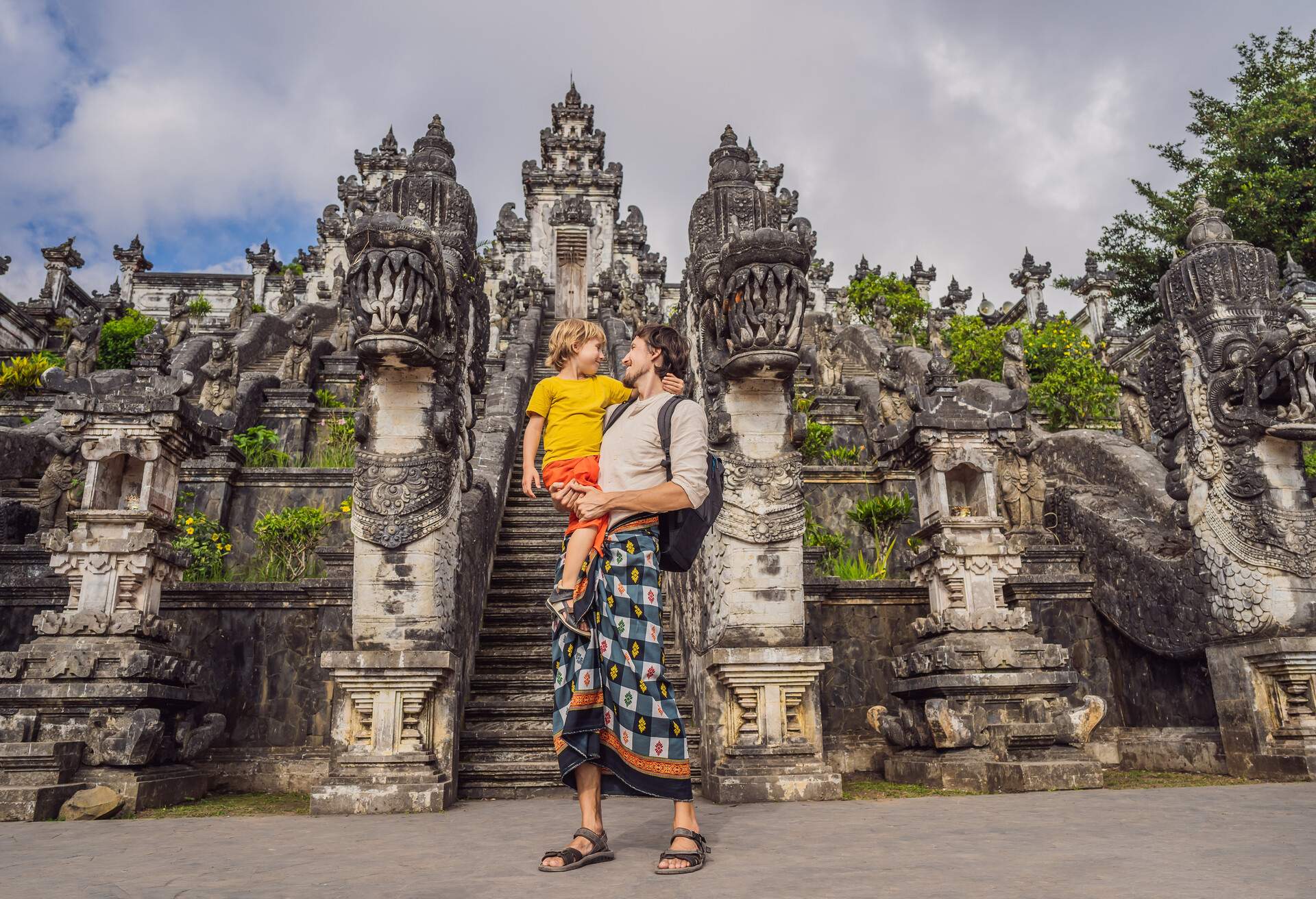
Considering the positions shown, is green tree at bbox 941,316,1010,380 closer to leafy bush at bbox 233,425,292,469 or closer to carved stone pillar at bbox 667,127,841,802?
leafy bush at bbox 233,425,292,469

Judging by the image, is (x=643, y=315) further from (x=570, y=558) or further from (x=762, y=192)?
(x=570, y=558)

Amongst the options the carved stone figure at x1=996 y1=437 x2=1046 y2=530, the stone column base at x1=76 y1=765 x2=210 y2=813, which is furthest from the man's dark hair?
the carved stone figure at x1=996 y1=437 x2=1046 y2=530

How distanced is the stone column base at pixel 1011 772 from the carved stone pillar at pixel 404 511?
301 cm

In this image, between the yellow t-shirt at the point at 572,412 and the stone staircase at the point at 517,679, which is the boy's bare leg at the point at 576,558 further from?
the stone staircase at the point at 517,679

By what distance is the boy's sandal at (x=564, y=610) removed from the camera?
10.6 ft

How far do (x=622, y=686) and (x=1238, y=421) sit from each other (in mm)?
5222

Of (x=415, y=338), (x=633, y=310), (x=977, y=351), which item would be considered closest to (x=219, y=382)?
(x=415, y=338)

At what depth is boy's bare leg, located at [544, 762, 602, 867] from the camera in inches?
118

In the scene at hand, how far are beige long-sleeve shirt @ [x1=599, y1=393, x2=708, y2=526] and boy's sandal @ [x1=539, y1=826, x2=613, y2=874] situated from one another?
3.67 ft

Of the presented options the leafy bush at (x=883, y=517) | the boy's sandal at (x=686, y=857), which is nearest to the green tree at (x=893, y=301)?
the leafy bush at (x=883, y=517)

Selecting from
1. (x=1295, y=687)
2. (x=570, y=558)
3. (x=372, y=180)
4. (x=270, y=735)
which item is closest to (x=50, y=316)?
(x=372, y=180)

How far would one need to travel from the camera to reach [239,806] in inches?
207

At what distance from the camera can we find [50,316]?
24984 millimetres

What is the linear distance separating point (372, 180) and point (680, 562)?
34.2 m
